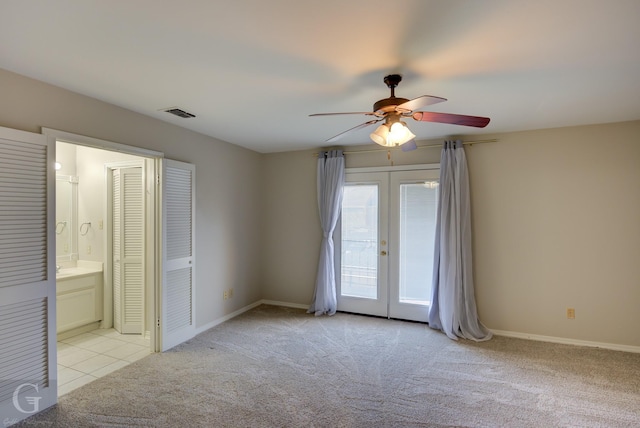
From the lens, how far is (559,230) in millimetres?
3678

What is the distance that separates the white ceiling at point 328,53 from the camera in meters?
1.57

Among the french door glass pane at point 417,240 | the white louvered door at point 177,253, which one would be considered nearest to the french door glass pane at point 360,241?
the french door glass pane at point 417,240

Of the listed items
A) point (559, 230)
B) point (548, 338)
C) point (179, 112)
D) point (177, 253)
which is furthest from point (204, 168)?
point (548, 338)

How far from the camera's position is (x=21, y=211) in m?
2.29

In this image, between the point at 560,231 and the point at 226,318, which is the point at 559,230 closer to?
the point at 560,231

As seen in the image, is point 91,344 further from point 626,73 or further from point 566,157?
point 566,157

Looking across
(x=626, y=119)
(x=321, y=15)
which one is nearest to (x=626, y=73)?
(x=626, y=119)

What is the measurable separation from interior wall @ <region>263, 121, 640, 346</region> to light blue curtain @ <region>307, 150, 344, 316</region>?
993mm

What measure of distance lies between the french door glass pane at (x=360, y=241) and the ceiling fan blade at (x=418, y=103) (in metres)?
2.38

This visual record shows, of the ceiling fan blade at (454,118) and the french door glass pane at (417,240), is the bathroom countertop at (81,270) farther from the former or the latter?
the ceiling fan blade at (454,118)

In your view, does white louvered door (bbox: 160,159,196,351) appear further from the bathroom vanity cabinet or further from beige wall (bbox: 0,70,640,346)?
the bathroom vanity cabinet

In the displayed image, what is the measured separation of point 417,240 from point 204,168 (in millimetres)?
2949

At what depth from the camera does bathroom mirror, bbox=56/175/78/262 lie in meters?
4.23

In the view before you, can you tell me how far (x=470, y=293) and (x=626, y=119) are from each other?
2.48 meters
